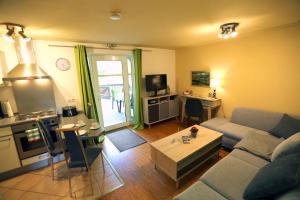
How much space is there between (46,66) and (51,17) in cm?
148

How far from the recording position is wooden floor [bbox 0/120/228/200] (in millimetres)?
1939

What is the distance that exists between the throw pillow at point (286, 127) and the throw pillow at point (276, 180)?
1335 mm

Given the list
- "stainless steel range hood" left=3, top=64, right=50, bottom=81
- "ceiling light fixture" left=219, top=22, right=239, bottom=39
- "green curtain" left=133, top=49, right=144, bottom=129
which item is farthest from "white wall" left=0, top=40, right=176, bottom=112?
"ceiling light fixture" left=219, top=22, right=239, bottom=39

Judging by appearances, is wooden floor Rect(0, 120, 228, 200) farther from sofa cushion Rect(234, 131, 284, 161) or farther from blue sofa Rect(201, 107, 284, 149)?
sofa cushion Rect(234, 131, 284, 161)

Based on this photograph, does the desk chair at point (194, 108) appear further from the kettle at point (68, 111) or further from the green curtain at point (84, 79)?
the kettle at point (68, 111)

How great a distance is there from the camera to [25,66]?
2580 mm

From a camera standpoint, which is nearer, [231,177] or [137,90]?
[231,177]

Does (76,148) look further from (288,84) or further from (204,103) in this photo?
(288,84)

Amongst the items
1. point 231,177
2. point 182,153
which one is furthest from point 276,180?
point 182,153

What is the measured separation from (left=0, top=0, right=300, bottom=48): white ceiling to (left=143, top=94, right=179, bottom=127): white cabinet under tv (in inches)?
82.8

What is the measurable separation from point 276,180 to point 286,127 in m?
1.76

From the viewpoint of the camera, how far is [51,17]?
1757mm

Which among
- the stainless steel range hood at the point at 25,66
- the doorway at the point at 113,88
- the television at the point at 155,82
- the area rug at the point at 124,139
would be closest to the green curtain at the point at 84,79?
the doorway at the point at 113,88

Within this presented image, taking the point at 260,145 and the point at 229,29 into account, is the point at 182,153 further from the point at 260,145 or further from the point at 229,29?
the point at 229,29
